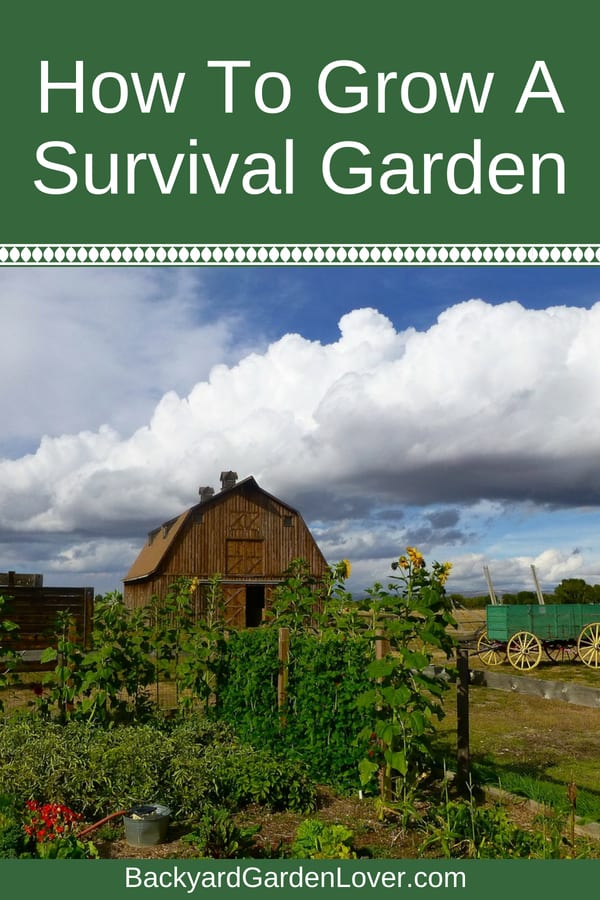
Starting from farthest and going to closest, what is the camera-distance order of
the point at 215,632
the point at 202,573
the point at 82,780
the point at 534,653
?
1. the point at 202,573
2. the point at 534,653
3. the point at 215,632
4. the point at 82,780

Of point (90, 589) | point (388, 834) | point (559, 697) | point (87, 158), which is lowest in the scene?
point (388, 834)

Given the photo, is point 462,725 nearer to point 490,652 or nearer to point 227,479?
point 490,652

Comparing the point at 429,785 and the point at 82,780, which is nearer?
the point at 82,780

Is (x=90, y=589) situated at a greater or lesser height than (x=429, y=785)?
greater

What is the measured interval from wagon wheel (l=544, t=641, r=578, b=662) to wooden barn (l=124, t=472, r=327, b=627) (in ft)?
30.8

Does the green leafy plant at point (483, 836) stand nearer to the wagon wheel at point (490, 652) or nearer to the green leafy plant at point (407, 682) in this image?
the green leafy plant at point (407, 682)

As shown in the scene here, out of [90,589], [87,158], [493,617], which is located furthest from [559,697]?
[493,617]

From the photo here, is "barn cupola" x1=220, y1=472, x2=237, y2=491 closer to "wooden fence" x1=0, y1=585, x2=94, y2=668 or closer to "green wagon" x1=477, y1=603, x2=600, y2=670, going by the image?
"green wagon" x1=477, y1=603, x2=600, y2=670

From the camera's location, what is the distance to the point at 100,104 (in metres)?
4.11

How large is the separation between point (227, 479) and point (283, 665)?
19700mm

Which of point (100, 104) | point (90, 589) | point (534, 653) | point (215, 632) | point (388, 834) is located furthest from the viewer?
point (534, 653)

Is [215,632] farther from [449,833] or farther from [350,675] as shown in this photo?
[449,833]

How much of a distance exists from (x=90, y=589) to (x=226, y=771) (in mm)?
7592

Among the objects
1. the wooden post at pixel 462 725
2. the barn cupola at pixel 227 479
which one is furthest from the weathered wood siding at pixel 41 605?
the barn cupola at pixel 227 479
